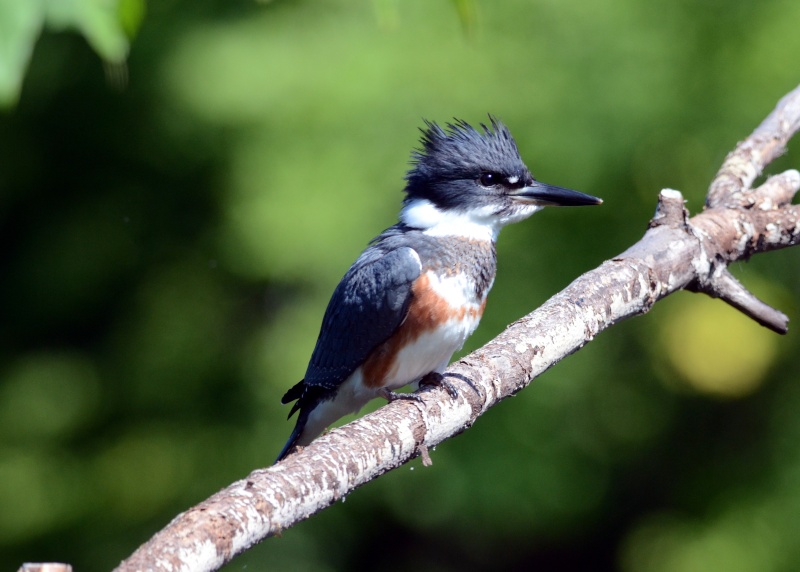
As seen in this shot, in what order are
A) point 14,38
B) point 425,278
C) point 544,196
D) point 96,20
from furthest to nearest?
point 544,196, point 425,278, point 96,20, point 14,38

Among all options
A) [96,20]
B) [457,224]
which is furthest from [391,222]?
[96,20]

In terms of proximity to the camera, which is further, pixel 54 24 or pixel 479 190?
pixel 479 190

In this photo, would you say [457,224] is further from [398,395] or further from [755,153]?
[755,153]

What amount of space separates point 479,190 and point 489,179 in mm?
38

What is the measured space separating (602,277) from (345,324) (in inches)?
24.5

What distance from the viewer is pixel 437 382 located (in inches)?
74.9

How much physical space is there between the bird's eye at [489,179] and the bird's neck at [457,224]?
0.26 ft

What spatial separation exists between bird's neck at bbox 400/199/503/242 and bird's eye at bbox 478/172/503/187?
0.26 feet

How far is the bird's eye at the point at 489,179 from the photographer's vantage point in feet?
7.66

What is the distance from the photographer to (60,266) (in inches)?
152

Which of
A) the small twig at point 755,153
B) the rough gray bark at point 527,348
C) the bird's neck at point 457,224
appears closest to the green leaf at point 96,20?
the rough gray bark at point 527,348

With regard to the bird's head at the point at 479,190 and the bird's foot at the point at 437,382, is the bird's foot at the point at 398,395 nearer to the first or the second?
the bird's foot at the point at 437,382

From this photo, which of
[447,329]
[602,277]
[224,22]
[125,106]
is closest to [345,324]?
[447,329]

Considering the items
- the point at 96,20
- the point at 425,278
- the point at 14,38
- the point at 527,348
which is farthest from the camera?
the point at 425,278
